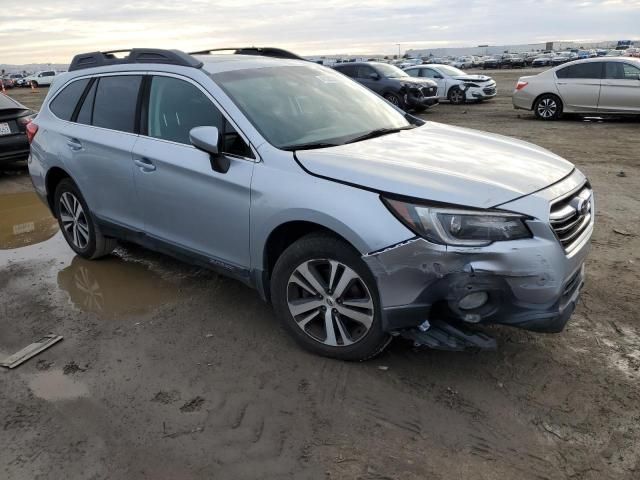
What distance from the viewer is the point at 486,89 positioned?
1998cm

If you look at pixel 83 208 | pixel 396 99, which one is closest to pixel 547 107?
pixel 396 99

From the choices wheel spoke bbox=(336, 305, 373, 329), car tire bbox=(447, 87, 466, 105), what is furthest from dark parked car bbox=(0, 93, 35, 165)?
car tire bbox=(447, 87, 466, 105)

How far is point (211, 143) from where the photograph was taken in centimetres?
344

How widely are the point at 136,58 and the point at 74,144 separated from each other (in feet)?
3.28

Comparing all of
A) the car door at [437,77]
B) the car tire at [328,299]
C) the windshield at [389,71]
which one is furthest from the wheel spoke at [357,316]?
the car door at [437,77]

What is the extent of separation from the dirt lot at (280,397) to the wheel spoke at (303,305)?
0.31 metres

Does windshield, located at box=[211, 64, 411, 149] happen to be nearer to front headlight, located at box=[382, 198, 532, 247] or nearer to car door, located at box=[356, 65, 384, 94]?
front headlight, located at box=[382, 198, 532, 247]

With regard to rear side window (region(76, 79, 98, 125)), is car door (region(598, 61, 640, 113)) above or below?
below

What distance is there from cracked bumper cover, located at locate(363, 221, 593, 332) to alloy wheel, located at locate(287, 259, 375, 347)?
0.20 metres

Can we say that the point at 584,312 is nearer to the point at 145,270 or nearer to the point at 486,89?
the point at 145,270

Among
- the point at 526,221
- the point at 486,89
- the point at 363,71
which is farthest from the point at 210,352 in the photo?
the point at 486,89

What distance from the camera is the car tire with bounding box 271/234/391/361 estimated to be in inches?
123

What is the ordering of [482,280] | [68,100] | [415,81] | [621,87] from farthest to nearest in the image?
[415,81] → [621,87] → [68,100] → [482,280]

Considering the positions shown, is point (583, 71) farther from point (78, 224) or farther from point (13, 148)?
point (78, 224)
